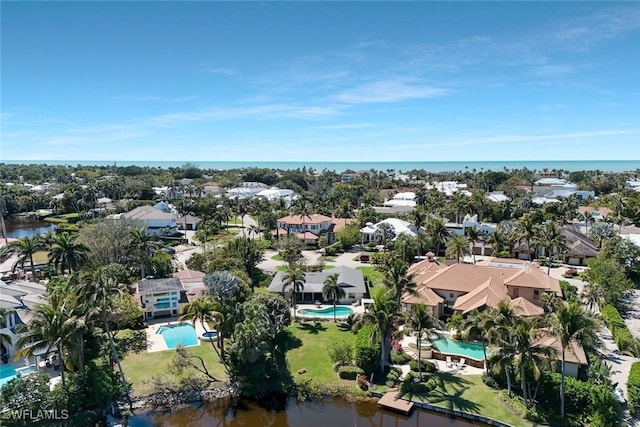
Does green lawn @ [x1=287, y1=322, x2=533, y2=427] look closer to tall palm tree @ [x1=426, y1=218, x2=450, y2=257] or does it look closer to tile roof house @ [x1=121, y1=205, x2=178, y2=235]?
tall palm tree @ [x1=426, y1=218, x2=450, y2=257]

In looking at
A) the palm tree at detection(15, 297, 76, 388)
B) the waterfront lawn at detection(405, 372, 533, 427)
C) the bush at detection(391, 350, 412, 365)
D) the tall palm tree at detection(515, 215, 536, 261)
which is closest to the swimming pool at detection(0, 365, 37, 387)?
the palm tree at detection(15, 297, 76, 388)

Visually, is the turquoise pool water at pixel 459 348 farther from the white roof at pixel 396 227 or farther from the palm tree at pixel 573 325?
the white roof at pixel 396 227

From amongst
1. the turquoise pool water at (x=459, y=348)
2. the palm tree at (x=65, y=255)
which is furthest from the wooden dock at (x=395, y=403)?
the palm tree at (x=65, y=255)

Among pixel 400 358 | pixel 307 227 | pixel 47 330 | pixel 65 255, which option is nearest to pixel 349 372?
pixel 400 358

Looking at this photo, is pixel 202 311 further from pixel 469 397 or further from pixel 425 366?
pixel 469 397

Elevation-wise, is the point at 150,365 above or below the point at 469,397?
above
